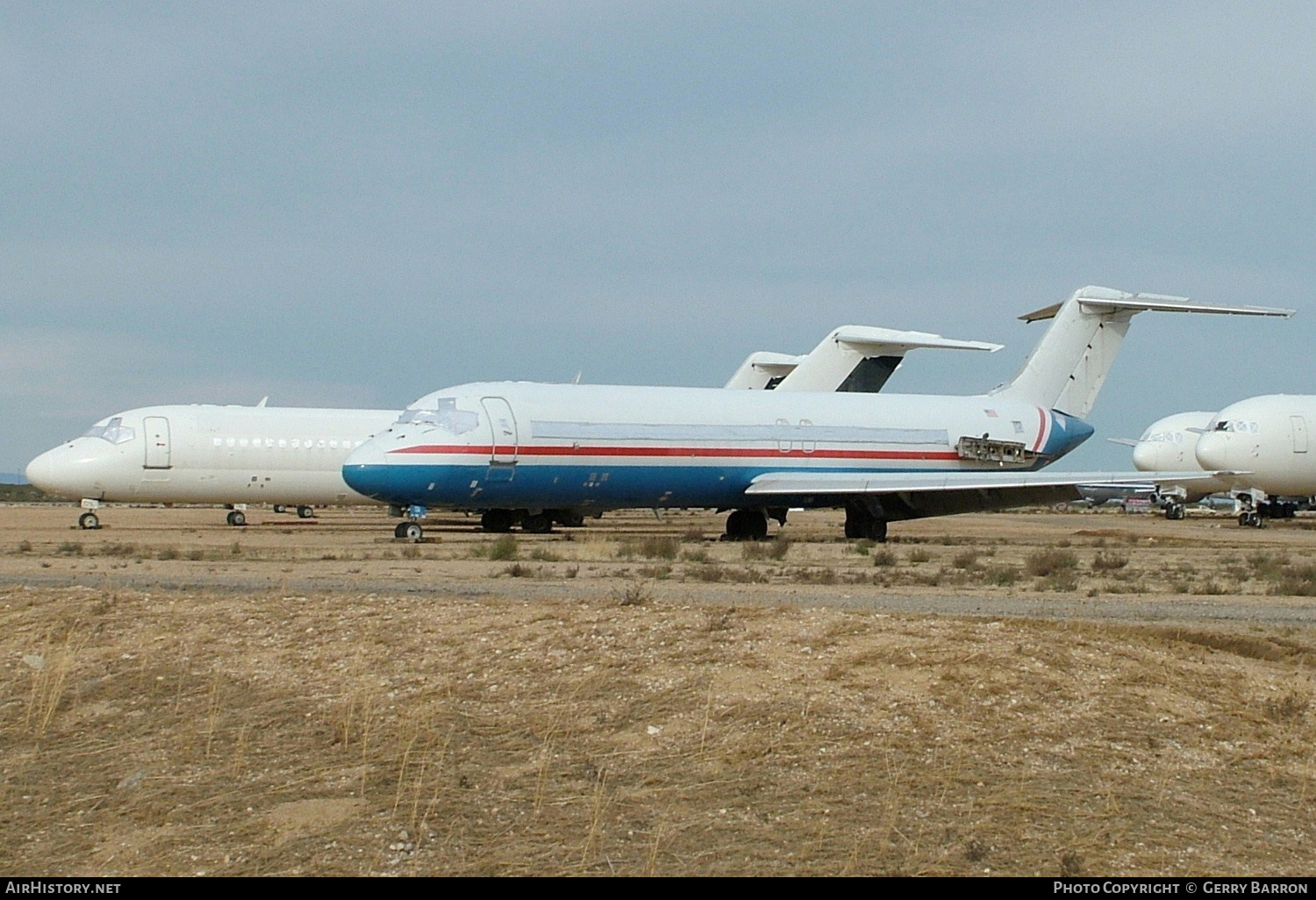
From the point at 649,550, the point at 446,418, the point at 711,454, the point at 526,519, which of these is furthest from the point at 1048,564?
the point at 526,519

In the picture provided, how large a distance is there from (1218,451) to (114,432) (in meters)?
35.9

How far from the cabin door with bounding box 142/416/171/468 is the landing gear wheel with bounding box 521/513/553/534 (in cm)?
1045

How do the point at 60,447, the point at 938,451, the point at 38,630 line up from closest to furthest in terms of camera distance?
the point at 38,630
the point at 938,451
the point at 60,447

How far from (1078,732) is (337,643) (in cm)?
583

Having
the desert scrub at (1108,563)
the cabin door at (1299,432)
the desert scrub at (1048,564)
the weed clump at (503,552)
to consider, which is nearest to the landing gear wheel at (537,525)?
the weed clump at (503,552)

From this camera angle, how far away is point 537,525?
129 ft

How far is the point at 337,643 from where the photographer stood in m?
11.8

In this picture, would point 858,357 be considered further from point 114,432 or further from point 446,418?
point 114,432

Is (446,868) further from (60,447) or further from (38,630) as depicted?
(60,447)

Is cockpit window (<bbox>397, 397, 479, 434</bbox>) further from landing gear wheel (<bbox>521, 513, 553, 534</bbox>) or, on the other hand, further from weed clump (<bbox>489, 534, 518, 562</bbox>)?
landing gear wheel (<bbox>521, 513, 553, 534</bbox>)

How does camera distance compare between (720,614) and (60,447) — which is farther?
(60,447)

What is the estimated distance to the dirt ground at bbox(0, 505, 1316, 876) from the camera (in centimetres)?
759

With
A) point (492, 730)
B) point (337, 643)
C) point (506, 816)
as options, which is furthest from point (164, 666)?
point (506, 816)

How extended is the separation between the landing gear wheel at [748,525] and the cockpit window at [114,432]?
57.0ft
